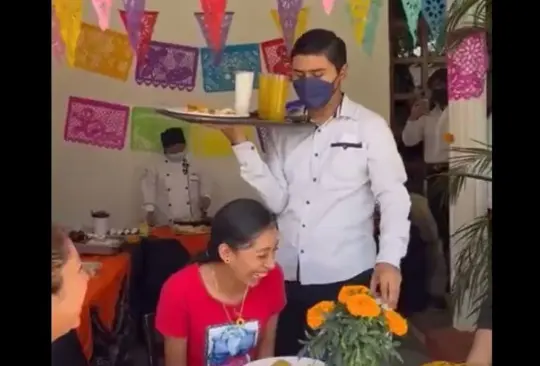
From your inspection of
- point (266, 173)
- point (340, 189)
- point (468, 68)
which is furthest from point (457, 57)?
point (266, 173)

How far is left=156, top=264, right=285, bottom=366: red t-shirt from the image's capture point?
1.66m

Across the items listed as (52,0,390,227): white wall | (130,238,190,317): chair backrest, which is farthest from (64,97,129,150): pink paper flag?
(130,238,190,317): chair backrest

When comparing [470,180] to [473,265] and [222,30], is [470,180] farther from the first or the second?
[222,30]

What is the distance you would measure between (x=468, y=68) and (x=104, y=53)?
794mm

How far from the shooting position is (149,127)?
6.12ft

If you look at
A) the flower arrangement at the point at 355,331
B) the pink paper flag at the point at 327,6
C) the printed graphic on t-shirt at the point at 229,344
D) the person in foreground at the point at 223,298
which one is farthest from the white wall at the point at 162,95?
the flower arrangement at the point at 355,331

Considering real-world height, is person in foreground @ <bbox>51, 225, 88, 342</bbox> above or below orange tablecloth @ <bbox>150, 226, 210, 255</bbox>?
below

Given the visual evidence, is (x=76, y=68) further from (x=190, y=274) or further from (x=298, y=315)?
(x=298, y=315)

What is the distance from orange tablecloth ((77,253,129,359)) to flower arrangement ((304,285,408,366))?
488 millimetres

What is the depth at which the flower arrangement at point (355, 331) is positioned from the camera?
4.83ft

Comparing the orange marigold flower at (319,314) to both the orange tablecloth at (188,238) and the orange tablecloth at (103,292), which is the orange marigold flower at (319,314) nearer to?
the orange tablecloth at (188,238)

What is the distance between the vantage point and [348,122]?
1.82 meters

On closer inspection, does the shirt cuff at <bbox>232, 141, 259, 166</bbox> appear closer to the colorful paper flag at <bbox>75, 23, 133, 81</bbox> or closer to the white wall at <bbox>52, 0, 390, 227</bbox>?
the white wall at <bbox>52, 0, 390, 227</bbox>
